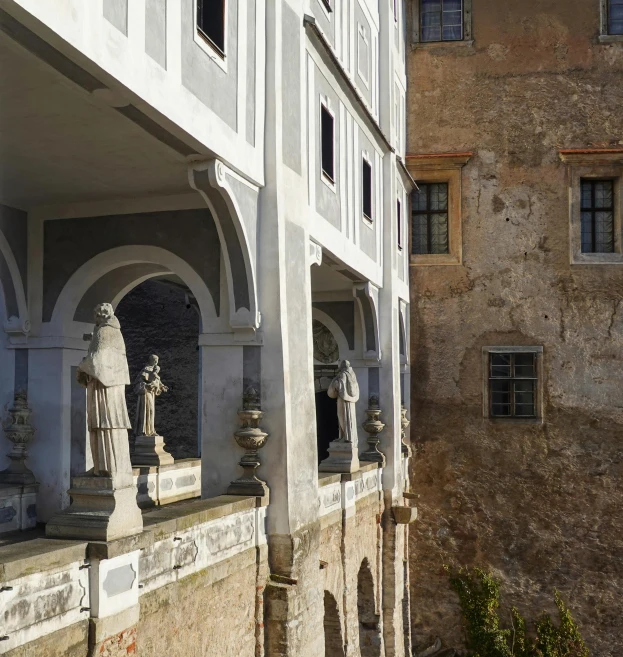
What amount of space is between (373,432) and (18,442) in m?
7.23

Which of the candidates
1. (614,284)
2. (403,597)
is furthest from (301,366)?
(614,284)

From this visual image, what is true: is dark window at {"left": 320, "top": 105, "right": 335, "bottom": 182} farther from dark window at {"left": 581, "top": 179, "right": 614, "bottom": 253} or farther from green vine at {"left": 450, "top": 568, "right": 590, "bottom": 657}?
green vine at {"left": 450, "top": 568, "right": 590, "bottom": 657}

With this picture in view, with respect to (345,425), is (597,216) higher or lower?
higher

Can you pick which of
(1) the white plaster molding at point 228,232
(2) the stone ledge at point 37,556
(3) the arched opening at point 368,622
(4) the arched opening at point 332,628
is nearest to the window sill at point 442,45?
(3) the arched opening at point 368,622

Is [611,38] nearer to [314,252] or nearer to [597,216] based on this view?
[597,216]

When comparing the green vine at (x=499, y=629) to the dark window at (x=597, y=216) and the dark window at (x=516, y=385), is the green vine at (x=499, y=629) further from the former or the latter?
the dark window at (x=597, y=216)

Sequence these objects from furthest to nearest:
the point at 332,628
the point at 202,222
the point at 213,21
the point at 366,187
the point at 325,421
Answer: the point at 325,421 < the point at 366,187 < the point at 332,628 < the point at 202,222 < the point at 213,21

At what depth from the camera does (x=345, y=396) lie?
43.3 ft

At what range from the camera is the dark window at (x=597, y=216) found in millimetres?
19938

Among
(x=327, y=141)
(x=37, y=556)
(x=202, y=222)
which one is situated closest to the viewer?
(x=37, y=556)

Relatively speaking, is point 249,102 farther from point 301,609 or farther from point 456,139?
point 456,139

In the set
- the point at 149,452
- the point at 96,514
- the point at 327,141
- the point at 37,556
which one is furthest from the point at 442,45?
the point at 37,556

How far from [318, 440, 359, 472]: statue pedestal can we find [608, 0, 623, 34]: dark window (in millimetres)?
12080

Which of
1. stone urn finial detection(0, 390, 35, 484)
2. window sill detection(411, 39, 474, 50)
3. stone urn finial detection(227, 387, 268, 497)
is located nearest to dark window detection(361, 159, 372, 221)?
window sill detection(411, 39, 474, 50)
